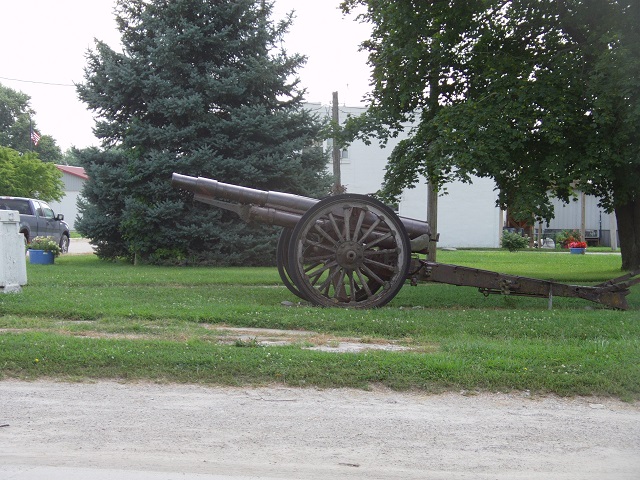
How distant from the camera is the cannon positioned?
444 inches

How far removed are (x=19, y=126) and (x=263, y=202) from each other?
75.6 m

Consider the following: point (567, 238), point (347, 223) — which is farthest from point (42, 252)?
point (567, 238)

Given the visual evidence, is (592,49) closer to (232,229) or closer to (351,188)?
(232,229)

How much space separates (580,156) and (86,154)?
14821 millimetres

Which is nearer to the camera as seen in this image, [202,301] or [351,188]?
[202,301]

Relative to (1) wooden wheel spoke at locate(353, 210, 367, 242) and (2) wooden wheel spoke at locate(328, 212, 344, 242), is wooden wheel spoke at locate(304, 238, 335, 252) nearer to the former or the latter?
(2) wooden wheel spoke at locate(328, 212, 344, 242)

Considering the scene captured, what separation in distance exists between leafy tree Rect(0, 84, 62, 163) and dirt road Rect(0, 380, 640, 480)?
77.7 metres

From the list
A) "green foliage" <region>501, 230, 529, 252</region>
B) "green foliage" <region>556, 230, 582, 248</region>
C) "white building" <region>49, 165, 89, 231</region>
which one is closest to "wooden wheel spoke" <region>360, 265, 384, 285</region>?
"green foliage" <region>501, 230, 529, 252</region>

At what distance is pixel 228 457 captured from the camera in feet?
16.7

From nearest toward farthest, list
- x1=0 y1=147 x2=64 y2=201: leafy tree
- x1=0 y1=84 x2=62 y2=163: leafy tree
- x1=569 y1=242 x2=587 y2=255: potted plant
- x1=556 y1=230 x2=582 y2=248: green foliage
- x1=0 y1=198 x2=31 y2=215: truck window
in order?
x1=0 y1=198 x2=31 y2=215: truck window
x1=569 y1=242 x2=587 y2=255: potted plant
x1=0 y1=147 x2=64 y2=201: leafy tree
x1=556 y1=230 x2=582 y2=248: green foliage
x1=0 y1=84 x2=62 y2=163: leafy tree

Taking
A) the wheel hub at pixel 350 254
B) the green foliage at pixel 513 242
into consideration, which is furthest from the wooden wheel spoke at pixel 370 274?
the green foliage at pixel 513 242

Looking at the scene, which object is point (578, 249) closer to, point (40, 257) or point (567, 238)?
point (567, 238)

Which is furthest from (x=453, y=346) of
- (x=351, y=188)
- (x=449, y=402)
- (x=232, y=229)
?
(x=351, y=188)

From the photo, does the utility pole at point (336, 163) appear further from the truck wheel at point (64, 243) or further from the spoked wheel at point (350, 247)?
the spoked wheel at point (350, 247)
